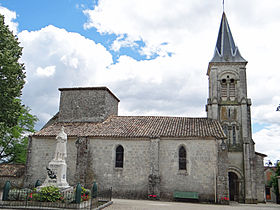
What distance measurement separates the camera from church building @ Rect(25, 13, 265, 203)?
20.8 metres

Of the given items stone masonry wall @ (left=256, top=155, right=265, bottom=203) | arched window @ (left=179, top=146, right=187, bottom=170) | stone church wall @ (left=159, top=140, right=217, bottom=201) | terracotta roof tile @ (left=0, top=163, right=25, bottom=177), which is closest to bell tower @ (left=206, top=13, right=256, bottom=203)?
stone masonry wall @ (left=256, top=155, right=265, bottom=203)

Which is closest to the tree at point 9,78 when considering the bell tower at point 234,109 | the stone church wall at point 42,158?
the stone church wall at point 42,158

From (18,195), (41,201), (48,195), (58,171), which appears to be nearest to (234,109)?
(58,171)

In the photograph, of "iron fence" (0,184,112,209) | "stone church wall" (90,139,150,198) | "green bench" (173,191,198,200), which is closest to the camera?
"iron fence" (0,184,112,209)

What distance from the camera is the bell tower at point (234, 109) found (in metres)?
24.6

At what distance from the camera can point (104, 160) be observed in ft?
72.5

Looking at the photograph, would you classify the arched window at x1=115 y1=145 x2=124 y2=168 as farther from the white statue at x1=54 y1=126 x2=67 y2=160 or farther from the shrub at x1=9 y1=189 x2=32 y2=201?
the shrub at x1=9 y1=189 x2=32 y2=201

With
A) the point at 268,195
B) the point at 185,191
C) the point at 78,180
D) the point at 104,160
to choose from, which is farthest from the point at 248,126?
the point at 268,195

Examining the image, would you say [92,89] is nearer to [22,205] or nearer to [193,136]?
[193,136]

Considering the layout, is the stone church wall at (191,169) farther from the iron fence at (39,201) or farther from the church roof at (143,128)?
the iron fence at (39,201)

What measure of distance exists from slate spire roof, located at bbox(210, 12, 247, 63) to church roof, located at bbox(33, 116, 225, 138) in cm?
775

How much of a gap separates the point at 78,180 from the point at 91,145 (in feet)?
10.2

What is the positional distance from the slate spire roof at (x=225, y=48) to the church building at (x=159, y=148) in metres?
0.82

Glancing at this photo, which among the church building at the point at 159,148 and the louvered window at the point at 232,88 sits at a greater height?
the louvered window at the point at 232,88
